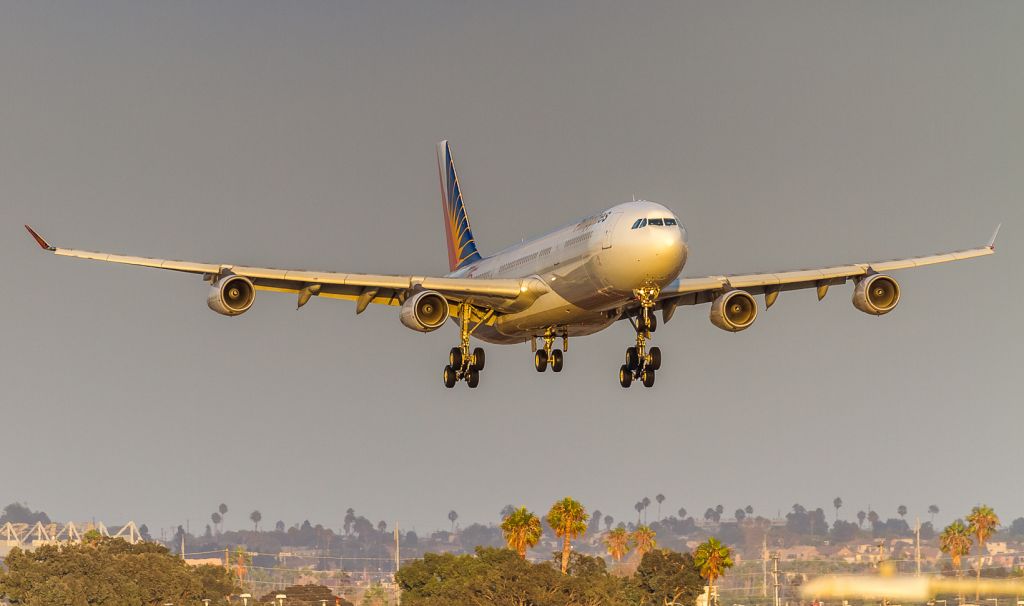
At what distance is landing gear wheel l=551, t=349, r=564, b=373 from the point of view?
68750mm

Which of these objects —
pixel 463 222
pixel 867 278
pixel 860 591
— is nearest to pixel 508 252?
pixel 867 278

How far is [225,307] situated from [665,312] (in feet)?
66.5

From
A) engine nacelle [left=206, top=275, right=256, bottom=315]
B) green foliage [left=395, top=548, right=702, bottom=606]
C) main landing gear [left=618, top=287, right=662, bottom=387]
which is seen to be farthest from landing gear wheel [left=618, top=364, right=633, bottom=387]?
green foliage [left=395, top=548, right=702, bottom=606]

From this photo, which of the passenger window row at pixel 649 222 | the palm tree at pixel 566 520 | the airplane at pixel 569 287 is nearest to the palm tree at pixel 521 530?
the palm tree at pixel 566 520

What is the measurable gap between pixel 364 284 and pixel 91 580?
101 metres

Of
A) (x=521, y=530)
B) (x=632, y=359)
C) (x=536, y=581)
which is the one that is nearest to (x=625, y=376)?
(x=632, y=359)

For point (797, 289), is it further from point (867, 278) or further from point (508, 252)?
point (508, 252)

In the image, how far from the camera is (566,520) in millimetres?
155750

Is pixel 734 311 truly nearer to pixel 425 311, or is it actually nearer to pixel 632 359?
pixel 632 359

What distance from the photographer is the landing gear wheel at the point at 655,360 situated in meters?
64.9

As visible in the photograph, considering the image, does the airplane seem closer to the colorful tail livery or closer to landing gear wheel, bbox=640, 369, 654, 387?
landing gear wheel, bbox=640, 369, 654, 387

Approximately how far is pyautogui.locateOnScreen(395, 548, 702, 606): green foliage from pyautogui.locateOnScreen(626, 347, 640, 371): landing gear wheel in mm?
71342

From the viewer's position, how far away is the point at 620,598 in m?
148

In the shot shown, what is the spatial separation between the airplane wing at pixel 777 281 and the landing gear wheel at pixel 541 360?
18.8 feet
